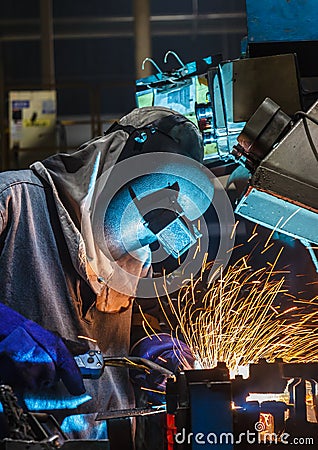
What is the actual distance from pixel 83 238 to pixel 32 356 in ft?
1.68

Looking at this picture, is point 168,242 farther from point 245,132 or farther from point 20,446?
point 20,446

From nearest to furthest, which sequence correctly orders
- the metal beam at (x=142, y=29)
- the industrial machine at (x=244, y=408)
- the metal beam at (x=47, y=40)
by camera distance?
the industrial machine at (x=244, y=408) < the metal beam at (x=142, y=29) < the metal beam at (x=47, y=40)

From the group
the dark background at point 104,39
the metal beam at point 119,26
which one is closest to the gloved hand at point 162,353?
the dark background at point 104,39

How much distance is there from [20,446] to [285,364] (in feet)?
2.10

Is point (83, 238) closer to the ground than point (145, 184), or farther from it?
closer to the ground

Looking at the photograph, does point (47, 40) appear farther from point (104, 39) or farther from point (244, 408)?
point (244, 408)

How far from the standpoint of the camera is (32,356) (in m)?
2.39

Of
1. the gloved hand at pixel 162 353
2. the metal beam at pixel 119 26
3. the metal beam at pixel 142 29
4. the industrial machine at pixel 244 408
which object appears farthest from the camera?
the metal beam at pixel 119 26

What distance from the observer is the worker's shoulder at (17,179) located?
271 centimetres

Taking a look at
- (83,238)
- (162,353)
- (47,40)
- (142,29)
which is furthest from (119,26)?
(162,353)

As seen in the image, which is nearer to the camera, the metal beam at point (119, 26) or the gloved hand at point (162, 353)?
the gloved hand at point (162, 353)

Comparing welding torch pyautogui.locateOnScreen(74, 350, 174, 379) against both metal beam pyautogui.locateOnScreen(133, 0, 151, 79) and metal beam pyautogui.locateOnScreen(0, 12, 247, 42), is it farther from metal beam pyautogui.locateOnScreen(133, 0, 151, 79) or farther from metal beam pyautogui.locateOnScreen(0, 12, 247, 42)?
metal beam pyautogui.locateOnScreen(0, 12, 247, 42)

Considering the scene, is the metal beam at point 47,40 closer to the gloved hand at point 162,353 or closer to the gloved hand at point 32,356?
the gloved hand at point 162,353

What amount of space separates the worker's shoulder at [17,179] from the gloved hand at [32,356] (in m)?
0.46
